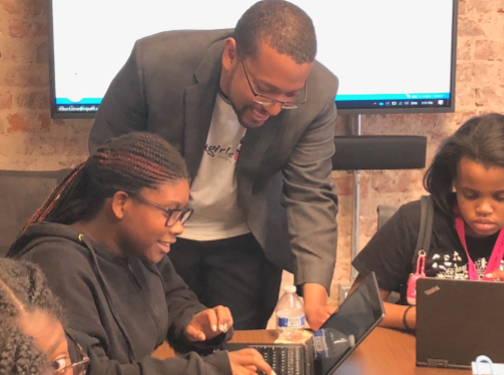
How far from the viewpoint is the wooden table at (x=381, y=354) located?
3.84 ft

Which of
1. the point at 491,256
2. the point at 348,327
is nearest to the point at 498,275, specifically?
the point at 491,256

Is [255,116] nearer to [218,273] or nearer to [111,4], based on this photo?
[218,273]

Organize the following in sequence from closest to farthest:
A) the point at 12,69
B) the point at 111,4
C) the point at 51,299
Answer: the point at 51,299, the point at 111,4, the point at 12,69

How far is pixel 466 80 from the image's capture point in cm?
251

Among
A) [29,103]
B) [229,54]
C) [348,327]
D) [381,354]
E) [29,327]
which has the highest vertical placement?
[229,54]

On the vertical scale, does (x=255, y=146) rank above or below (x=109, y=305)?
above

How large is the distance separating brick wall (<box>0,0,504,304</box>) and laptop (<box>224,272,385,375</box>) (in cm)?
141

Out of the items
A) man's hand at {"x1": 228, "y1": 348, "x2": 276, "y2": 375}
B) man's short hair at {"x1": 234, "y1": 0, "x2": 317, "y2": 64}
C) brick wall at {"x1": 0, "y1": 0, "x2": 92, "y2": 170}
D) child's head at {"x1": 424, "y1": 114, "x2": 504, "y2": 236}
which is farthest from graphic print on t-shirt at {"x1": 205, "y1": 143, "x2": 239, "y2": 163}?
brick wall at {"x1": 0, "y1": 0, "x2": 92, "y2": 170}

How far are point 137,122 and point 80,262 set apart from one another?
1.95 feet

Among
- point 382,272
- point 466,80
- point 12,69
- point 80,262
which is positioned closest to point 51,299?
point 80,262

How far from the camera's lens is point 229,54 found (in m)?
1.45

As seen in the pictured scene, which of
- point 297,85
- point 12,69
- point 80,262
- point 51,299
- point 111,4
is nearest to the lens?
point 51,299

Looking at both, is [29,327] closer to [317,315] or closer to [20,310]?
[20,310]

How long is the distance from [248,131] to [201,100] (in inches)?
6.0
